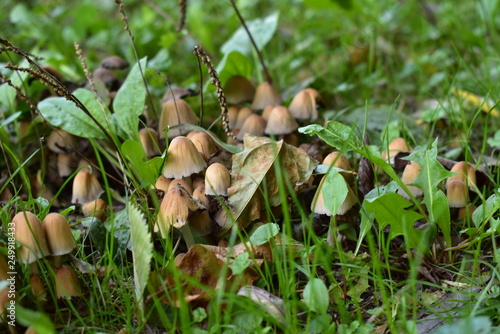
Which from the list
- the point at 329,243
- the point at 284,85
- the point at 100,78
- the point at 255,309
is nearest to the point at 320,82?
the point at 284,85

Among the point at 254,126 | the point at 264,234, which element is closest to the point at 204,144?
the point at 254,126

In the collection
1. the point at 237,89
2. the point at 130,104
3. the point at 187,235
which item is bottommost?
the point at 187,235

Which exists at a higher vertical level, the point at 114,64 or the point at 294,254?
the point at 114,64

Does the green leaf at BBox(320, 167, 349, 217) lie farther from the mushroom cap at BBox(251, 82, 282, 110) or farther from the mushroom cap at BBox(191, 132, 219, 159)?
the mushroom cap at BBox(251, 82, 282, 110)

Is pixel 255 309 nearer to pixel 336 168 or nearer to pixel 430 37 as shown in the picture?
pixel 336 168

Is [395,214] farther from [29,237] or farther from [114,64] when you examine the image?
[114,64]

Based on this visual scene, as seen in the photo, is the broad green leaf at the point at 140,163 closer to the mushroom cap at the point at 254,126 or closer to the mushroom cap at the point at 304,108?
the mushroom cap at the point at 254,126
